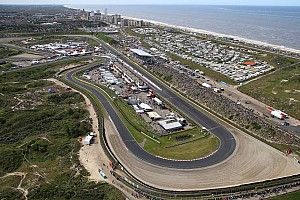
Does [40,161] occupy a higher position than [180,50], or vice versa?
[180,50]

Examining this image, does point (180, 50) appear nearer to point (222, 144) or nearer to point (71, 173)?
point (222, 144)

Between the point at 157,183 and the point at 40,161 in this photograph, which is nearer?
the point at 157,183

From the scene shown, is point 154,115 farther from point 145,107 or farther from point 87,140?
point 87,140

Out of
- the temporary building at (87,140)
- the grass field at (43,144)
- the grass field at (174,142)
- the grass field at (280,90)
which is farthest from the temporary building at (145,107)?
the grass field at (280,90)

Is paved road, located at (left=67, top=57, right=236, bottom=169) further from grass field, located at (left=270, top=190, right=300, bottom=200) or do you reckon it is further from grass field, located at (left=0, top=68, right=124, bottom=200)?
grass field, located at (left=270, top=190, right=300, bottom=200)

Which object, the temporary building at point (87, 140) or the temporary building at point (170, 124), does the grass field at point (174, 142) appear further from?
the temporary building at point (87, 140)

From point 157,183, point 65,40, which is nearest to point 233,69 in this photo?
point 157,183
